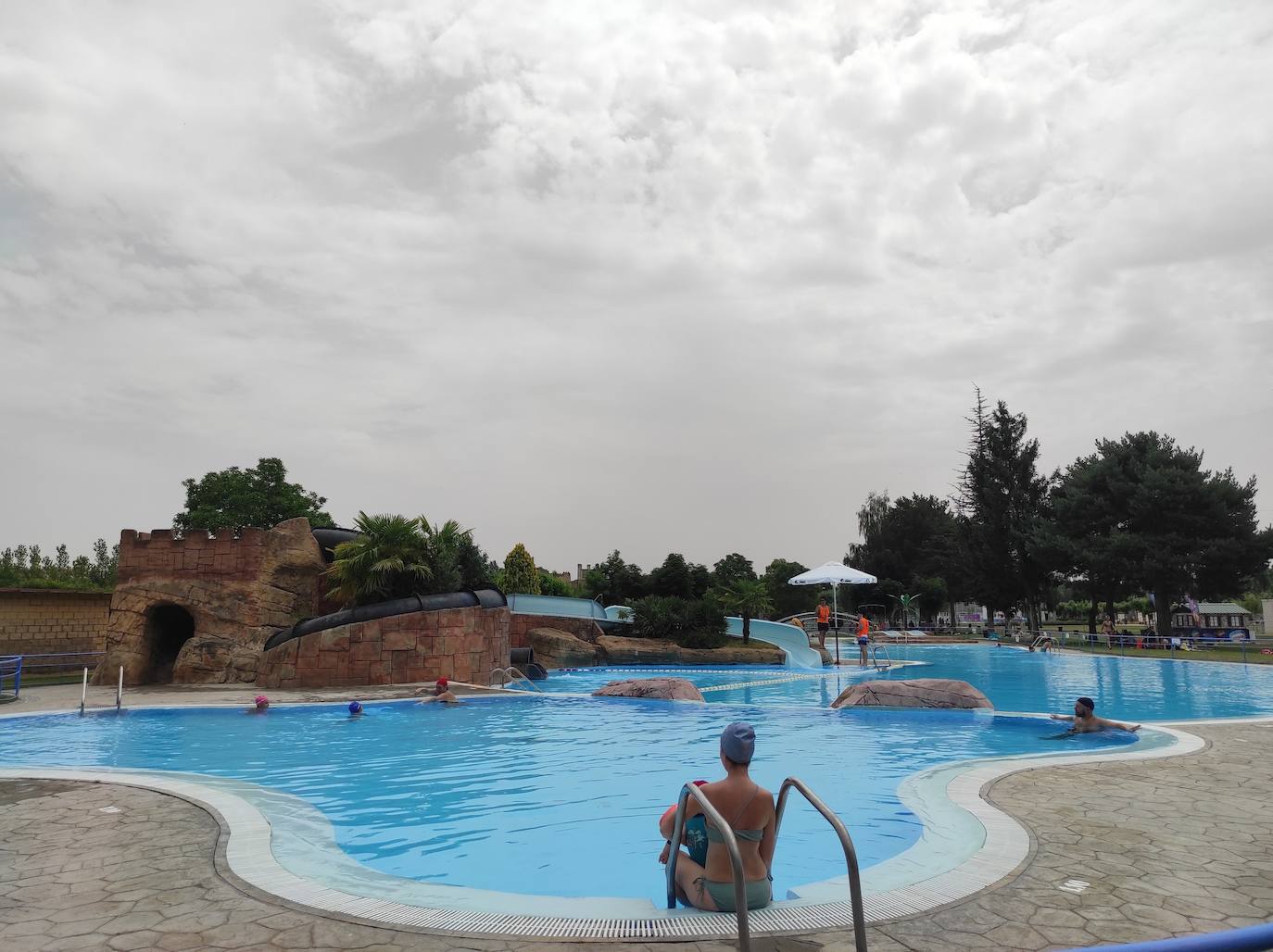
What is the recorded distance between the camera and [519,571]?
A: 1507 inches

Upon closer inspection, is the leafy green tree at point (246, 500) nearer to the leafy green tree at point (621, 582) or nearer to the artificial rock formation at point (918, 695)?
the leafy green tree at point (621, 582)

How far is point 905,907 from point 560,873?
9.85 feet

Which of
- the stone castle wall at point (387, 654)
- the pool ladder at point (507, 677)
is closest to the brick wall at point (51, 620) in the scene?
the stone castle wall at point (387, 654)

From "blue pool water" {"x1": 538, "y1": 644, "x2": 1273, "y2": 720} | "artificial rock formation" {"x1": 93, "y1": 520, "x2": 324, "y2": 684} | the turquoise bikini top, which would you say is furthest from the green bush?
the turquoise bikini top

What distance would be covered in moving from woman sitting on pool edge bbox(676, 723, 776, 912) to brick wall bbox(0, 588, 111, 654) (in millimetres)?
23047

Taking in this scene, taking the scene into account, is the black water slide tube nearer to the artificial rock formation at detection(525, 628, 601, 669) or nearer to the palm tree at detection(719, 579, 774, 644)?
the artificial rock formation at detection(525, 628, 601, 669)

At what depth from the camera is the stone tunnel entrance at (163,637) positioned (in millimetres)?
20359

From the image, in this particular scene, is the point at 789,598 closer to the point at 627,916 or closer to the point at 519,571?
the point at 519,571

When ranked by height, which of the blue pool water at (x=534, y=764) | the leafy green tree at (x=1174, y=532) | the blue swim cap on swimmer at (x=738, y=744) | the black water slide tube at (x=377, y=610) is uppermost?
the leafy green tree at (x=1174, y=532)

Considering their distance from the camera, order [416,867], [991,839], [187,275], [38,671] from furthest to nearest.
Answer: [38,671]
[187,275]
[416,867]
[991,839]

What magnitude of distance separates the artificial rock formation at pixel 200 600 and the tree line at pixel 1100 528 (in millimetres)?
36661

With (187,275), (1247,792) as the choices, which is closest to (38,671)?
(187,275)

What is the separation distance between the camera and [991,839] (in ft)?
17.5

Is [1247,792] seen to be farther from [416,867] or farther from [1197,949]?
[416,867]
